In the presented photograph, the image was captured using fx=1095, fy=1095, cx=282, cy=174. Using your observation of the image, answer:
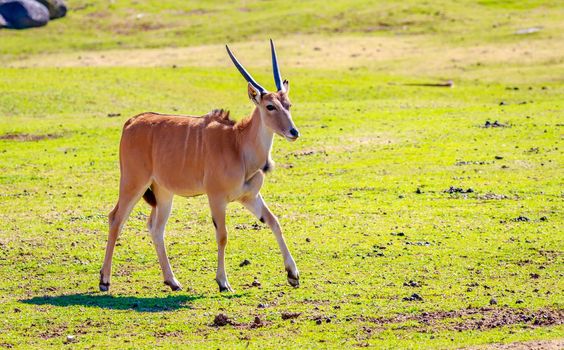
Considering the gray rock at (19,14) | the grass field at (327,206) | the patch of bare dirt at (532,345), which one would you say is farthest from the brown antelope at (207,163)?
the gray rock at (19,14)

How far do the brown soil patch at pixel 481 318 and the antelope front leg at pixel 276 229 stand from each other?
5.27 ft

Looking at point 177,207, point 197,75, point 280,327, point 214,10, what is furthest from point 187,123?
point 214,10

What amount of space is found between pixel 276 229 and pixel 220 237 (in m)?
0.64

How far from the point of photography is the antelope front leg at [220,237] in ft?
39.5

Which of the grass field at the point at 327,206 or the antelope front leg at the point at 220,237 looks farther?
the antelope front leg at the point at 220,237

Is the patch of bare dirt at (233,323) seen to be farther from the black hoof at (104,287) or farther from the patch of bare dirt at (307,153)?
the patch of bare dirt at (307,153)

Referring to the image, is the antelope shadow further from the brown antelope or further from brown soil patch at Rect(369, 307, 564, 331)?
brown soil patch at Rect(369, 307, 564, 331)

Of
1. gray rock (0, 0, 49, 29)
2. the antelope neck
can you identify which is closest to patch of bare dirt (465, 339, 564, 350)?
the antelope neck

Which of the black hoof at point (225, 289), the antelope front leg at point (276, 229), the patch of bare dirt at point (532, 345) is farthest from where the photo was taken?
the antelope front leg at point (276, 229)

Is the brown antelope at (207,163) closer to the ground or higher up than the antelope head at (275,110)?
closer to the ground

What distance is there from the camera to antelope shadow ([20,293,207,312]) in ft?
37.5

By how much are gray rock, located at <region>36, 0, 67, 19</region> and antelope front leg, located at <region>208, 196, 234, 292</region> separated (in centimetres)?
3889

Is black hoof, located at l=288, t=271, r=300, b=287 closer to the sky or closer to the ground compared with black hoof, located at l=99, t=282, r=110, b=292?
closer to the sky

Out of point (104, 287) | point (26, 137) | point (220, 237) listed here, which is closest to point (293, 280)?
point (220, 237)
